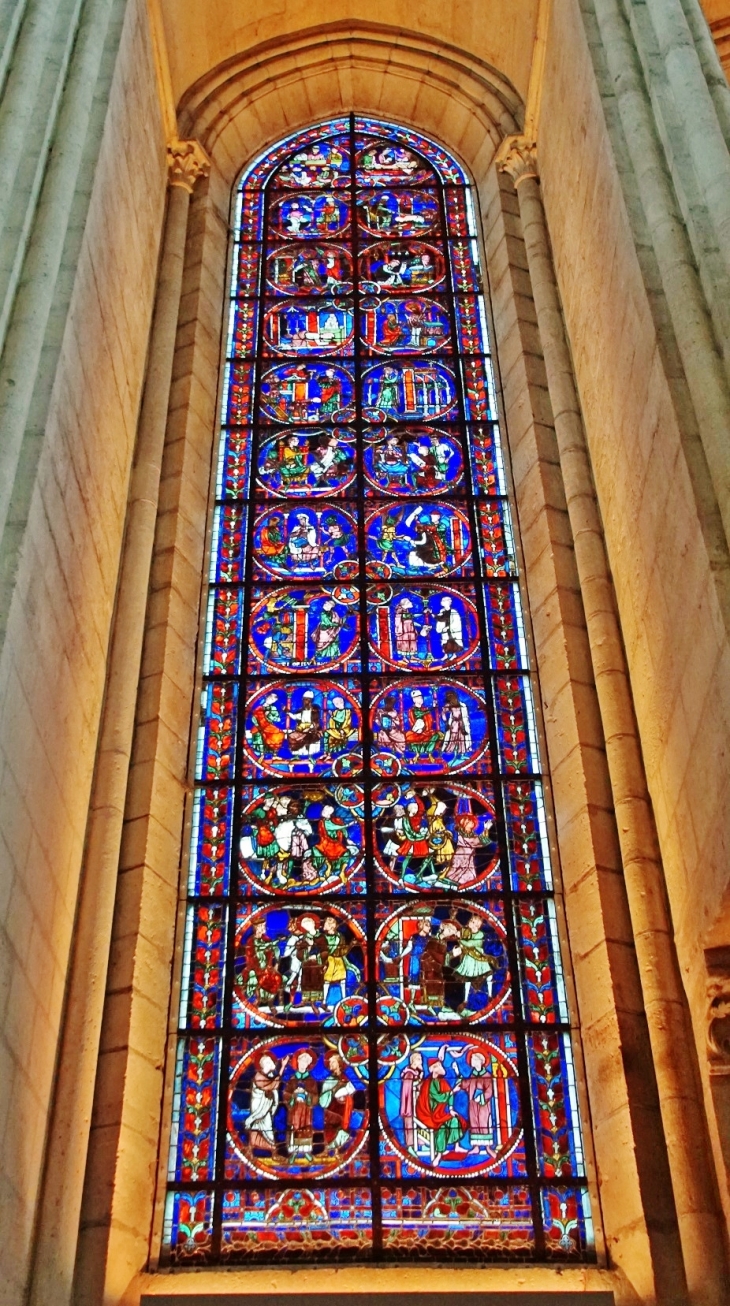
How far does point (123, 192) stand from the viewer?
7375 millimetres

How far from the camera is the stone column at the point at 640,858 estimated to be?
4.70 m

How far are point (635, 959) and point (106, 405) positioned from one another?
3.34 m

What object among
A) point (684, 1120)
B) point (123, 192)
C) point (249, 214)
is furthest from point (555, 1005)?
point (249, 214)

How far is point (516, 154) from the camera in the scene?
8.86 metres

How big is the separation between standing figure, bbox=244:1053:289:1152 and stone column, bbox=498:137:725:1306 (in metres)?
1.36

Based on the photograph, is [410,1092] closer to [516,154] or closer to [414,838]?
[414,838]

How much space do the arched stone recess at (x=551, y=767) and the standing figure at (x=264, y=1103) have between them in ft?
1.05

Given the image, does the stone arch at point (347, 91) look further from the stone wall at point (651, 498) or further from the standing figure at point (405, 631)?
the standing figure at point (405, 631)

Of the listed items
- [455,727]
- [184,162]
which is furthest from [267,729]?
[184,162]

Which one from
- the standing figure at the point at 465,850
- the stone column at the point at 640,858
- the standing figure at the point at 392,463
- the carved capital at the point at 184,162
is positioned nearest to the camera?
the stone column at the point at 640,858

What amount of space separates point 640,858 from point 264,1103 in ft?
5.46

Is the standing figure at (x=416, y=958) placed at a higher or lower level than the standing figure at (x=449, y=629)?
lower

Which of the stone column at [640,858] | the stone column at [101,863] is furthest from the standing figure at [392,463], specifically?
the stone column at [101,863]

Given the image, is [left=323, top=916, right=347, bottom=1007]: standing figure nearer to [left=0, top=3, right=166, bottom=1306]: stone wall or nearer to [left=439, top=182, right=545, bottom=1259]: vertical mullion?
[left=439, top=182, right=545, bottom=1259]: vertical mullion
